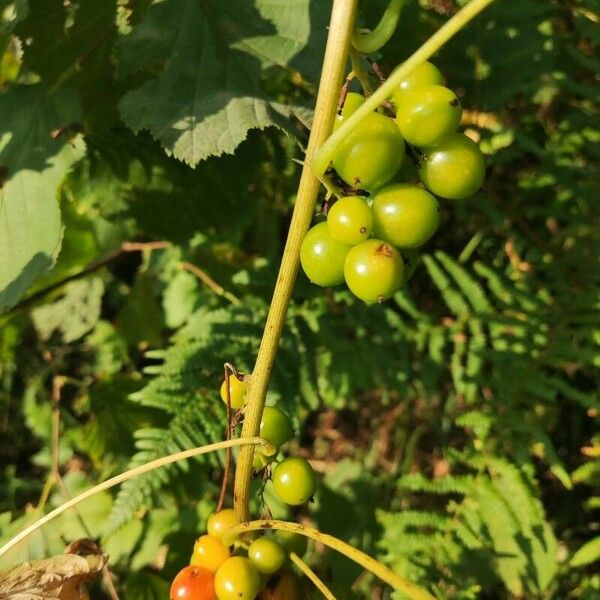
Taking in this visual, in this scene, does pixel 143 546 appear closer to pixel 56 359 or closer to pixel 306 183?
pixel 56 359

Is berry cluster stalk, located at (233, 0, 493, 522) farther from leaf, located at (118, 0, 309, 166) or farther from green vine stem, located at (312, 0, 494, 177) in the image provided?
leaf, located at (118, 0, 309, 166)

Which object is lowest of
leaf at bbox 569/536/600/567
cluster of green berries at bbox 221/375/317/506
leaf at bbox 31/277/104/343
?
leaf at bbox 569/536/600/567

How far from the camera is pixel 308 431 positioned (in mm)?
3971

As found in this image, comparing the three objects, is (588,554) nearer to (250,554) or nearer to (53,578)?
(250,554)

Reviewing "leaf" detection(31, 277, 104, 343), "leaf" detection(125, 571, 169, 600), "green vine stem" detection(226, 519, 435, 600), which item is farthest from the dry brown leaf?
"leaf" detection(31, 277, 104, 343)

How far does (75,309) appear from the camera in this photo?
3.51m

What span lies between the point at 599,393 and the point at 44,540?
2.46 meters

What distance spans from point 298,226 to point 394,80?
13.6 inches

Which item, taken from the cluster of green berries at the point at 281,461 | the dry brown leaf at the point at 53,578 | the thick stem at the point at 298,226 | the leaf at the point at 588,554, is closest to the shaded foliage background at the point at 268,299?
the leaf at the point at 588,554

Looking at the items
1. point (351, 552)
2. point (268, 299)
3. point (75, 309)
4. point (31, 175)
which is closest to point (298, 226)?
point (351, 552)

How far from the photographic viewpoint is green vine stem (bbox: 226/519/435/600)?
1321mm

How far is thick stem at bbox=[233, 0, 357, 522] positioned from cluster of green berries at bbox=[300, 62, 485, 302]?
0.04 meters

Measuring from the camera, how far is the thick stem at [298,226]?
1.29m

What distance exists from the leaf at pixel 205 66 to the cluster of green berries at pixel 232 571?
1.04 metres
